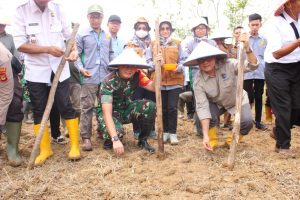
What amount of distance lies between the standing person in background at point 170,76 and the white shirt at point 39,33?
1.41m

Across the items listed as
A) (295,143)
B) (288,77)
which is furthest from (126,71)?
(295,143)

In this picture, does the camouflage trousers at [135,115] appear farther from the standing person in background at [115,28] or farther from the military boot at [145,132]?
the standing person in background at [115,28]

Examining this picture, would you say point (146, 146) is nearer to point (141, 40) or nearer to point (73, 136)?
point (73, 136)

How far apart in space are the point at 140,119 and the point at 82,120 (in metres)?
0.80

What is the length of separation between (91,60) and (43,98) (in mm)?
999

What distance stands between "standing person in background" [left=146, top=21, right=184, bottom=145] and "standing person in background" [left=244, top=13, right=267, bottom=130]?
1.49 m

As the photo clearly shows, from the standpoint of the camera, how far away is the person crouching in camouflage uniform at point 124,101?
13.9 ft

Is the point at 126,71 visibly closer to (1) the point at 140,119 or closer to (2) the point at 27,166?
(1) the point at 140,119

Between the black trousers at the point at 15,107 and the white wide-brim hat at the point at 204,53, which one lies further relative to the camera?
the black trousers at the point at 15,107

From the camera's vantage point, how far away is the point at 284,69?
4.08 meters

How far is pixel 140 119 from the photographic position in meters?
4.68

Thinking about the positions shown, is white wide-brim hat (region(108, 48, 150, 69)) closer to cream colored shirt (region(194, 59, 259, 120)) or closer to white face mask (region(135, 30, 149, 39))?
cream colored shirt (region(194, 59, 259, 120))

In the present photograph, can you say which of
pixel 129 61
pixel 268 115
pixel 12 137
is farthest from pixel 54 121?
pixel 268 115

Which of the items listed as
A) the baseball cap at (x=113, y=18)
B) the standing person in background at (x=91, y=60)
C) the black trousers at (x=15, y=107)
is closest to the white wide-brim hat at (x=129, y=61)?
the standing person in background at (x=91, y=60)
